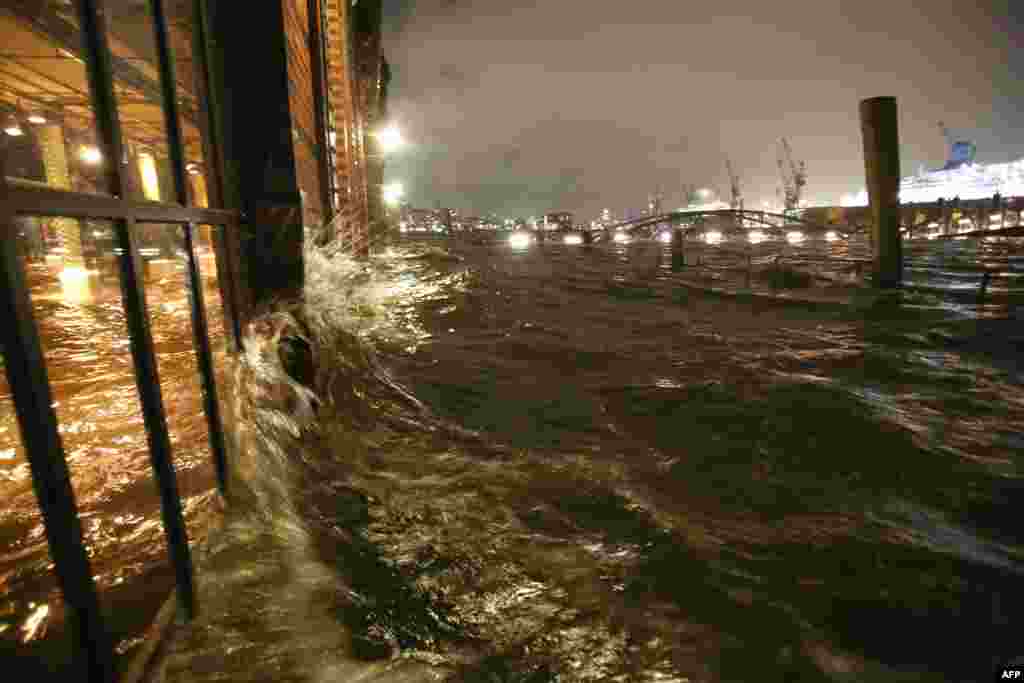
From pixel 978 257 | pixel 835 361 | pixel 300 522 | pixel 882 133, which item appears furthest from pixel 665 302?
pixel 978 257

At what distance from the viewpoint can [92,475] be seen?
8.25 ft

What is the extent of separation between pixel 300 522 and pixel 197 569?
21.7 inches

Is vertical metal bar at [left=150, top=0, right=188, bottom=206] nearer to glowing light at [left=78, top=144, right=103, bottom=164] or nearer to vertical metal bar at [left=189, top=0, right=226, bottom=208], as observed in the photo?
vertical metal bar at [left=189, top=0, right=226, bottom=208]

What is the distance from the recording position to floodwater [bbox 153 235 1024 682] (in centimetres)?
172

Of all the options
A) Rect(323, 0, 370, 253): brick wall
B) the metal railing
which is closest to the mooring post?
Rect(323, 0, 370, 253): brick wall

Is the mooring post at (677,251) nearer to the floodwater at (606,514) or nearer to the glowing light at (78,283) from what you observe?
the floodwater at (606,514)

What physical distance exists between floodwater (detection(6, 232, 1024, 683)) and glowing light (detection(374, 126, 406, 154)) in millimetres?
16915

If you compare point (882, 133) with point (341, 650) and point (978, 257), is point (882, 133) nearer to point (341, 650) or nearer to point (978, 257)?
point (978, 257)

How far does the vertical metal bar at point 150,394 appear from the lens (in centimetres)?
149

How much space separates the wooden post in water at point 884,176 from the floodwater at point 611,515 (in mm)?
4010

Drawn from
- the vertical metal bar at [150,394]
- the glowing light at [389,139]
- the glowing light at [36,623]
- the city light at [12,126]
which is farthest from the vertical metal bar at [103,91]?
the glowing light at [389,139]

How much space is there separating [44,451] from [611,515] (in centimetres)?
229

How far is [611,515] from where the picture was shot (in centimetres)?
257

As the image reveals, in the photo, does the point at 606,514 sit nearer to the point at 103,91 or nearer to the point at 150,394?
the point at 150,394
